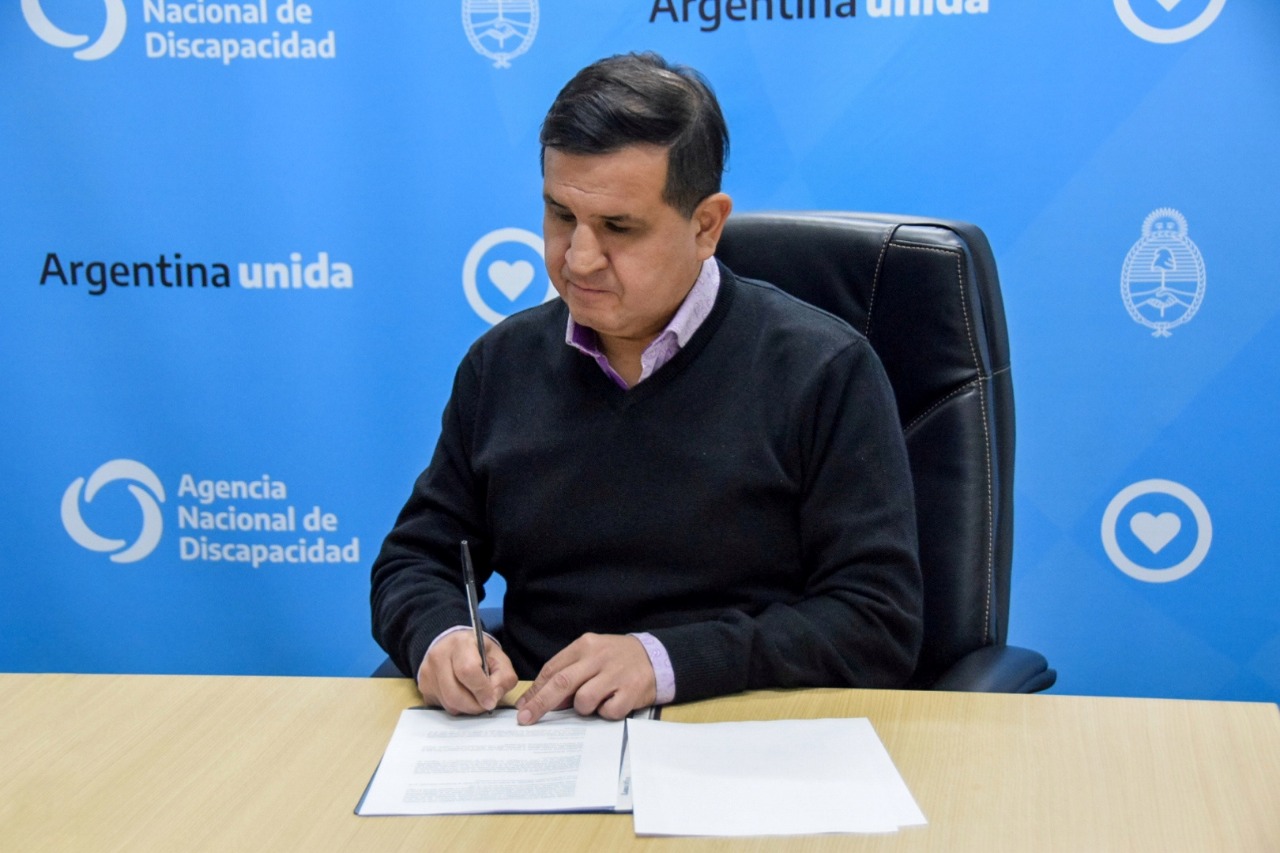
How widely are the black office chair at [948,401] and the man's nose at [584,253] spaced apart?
0.41 meters

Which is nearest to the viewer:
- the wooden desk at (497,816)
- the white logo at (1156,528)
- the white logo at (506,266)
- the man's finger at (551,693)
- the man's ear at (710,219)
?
the wooden desk at (497,816)

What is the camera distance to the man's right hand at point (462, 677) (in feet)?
4.11

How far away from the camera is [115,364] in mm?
2607

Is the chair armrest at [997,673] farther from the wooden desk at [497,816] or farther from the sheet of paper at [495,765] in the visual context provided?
the sheet of paper at [495,765]

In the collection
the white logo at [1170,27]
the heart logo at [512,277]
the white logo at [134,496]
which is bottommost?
the white logo at [134,496]

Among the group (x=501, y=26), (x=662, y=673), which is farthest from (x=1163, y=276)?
(x=662, y=673)

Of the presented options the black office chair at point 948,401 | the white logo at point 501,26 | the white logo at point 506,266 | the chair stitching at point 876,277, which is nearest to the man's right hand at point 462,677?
the black office chair at point 948,401

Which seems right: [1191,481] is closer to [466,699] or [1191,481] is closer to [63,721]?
[466,699]

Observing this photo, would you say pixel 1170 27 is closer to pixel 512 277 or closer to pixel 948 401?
pixel 948 401

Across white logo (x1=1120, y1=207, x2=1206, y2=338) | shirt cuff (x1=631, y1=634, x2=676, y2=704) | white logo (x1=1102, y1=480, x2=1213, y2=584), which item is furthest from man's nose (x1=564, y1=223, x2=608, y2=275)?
white logo (x1=1102, y1=480, x2=1213, y2=584)

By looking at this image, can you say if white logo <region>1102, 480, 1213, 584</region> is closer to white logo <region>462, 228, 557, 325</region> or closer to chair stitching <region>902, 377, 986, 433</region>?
chair stitching <region>902, 377, 986, 433</region>

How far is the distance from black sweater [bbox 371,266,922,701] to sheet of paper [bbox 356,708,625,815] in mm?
189

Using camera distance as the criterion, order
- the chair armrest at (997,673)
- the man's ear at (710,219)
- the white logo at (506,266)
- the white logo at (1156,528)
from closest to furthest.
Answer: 1. the chair armrest at (997,673)
2. the man's ear at (710,219)
3. the white logo at (1156,528)
4. the white logo at (506,266)

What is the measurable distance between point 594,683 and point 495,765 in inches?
5.6
